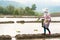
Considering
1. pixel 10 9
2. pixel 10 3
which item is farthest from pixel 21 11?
pixel 10 3

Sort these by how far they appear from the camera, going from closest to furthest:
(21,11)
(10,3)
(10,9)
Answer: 1. (21,11)
2. (10,9)
3. (10,3)

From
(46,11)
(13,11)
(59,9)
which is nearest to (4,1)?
(13,11)

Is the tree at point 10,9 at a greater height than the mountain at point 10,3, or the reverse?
the mountain at point 10,3

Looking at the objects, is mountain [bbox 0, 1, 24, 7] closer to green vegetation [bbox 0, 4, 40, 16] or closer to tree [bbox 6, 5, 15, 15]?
tree [bbox 6, 5, 15, 15]

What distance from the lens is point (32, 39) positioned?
7.28 metres

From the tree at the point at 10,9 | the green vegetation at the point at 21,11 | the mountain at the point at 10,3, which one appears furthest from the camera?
the mountain at the point at 10,3

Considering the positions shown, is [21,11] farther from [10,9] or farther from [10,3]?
[10,3]

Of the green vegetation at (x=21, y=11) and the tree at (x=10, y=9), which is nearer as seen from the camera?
the green vegetation at (x=21, y=11)

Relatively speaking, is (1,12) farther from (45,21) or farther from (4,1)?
(45,21)

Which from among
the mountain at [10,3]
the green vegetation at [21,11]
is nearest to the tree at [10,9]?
the green vegetation at [21,11]

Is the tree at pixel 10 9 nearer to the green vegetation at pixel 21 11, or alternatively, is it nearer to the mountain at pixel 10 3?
the green vegetation at pixel 21 11

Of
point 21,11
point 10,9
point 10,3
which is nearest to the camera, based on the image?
point 21,11

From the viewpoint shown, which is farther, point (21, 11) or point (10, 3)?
point (10, 3)

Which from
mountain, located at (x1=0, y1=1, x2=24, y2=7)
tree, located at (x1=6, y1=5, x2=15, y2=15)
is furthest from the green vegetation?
mountain, located at (x1=0, y1=1, x2=24, y2=7)
